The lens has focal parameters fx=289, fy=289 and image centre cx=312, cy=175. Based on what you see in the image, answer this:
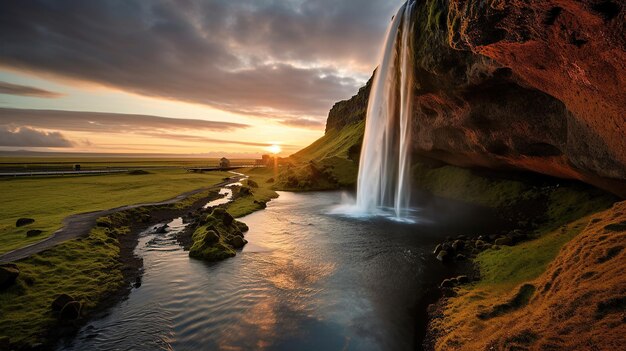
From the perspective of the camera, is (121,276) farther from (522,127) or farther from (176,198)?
(522,127)

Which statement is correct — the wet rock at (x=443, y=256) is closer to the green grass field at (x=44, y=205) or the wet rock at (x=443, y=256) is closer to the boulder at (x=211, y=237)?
the boulder at (x=211, y=237)

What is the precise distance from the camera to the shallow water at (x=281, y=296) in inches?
516

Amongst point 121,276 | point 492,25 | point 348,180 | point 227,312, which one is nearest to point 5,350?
point 121,276

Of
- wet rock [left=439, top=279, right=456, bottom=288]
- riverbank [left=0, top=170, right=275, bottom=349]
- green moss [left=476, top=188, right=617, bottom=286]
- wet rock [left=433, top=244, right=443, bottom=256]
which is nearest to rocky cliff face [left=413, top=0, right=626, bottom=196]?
green moss [left=476, top=188, right=617, bottom=286]

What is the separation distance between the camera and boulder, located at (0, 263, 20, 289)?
15.1m

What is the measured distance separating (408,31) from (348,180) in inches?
1700

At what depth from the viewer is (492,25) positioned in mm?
13188

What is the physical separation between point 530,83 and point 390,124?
32.4 metres

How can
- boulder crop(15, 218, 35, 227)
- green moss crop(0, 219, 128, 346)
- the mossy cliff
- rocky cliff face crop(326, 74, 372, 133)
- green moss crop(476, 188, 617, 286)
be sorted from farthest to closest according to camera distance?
rocky cliff face crop(326, 74, 372, 133) < boulder crop(15, 218, 35, 227) < green moss crop(476, 188, 617, 286) < green moss crop(0, 219, 128, 346) < the mossy cliff

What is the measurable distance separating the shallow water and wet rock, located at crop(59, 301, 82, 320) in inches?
36.4

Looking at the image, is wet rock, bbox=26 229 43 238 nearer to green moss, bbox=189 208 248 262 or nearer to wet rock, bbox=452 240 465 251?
green moss, bbox=189 208 248 262

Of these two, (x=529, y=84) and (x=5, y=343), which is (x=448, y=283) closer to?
(x=529, y=84)

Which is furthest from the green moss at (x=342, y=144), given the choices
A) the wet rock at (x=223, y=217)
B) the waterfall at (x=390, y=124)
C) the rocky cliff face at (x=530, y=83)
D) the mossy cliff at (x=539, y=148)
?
the wet rock at (x=223, y=217)

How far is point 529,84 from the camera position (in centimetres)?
2144
